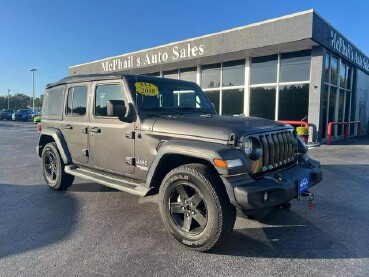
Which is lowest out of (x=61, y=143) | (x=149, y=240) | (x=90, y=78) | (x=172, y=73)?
(x=149, y=240)

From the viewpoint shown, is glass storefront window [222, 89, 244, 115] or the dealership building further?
glass storefront window [222, 89, 244, 115]

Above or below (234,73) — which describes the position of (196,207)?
below

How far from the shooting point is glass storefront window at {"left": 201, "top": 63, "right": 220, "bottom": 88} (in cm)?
1598

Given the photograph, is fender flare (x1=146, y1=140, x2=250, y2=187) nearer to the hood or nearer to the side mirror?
the hood

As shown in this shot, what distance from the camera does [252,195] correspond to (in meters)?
3.05

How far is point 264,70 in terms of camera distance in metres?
14.0

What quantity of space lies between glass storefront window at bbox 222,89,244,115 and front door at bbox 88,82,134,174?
11.1m

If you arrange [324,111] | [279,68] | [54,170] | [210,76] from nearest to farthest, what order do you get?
[54,170], [324,111], [279,68], [210,76]

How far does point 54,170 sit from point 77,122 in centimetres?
126

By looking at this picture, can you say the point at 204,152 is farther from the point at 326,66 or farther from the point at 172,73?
the point at 172,73

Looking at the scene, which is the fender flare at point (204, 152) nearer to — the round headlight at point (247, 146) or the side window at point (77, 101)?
the round headlight at point (247, 146)

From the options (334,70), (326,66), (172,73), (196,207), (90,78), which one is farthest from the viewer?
(172,73)

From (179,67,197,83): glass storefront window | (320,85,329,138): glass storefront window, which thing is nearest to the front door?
(320,85,329,138): glass storefront window

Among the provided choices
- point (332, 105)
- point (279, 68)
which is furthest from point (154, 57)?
point (332, 105)
